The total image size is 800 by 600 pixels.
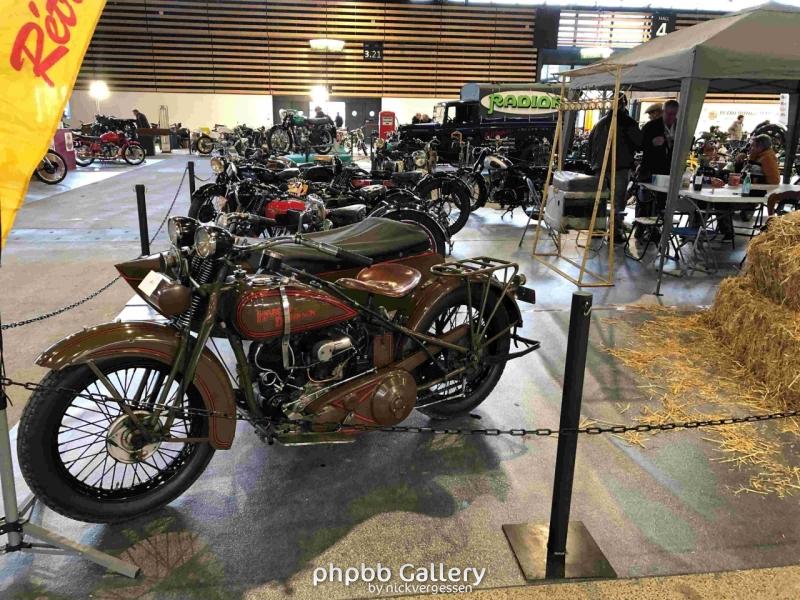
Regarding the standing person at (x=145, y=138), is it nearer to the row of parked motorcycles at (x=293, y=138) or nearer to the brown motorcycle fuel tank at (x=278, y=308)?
the row of parked motorcycles at (x=293, y=138)

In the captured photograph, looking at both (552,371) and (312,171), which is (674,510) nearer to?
(552,371)

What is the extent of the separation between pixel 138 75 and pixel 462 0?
12.5 m

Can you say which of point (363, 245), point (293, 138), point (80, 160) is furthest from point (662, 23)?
point (363, 245)

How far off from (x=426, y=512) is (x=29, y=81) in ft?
6.65

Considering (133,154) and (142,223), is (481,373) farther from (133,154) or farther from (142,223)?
(133,154)

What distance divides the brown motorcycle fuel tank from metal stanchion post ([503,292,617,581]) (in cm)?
95

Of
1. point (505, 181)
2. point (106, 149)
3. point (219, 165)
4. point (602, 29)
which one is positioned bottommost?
point (505, 181)

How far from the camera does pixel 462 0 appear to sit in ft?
74.2

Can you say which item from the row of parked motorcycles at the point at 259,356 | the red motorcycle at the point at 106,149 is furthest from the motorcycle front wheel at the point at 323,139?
the row of parked motorcycles at the point at 259,356

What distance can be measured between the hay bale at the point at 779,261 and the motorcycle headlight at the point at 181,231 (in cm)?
340

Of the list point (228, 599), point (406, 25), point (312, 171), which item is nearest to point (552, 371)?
point (228, 599)

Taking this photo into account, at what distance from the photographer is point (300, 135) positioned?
14.7 metres

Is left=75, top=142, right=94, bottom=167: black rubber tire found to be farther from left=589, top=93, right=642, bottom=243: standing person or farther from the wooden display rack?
left=589, top=93, right=642, bottom=243: standing person

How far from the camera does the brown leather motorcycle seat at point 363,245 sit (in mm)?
2773
